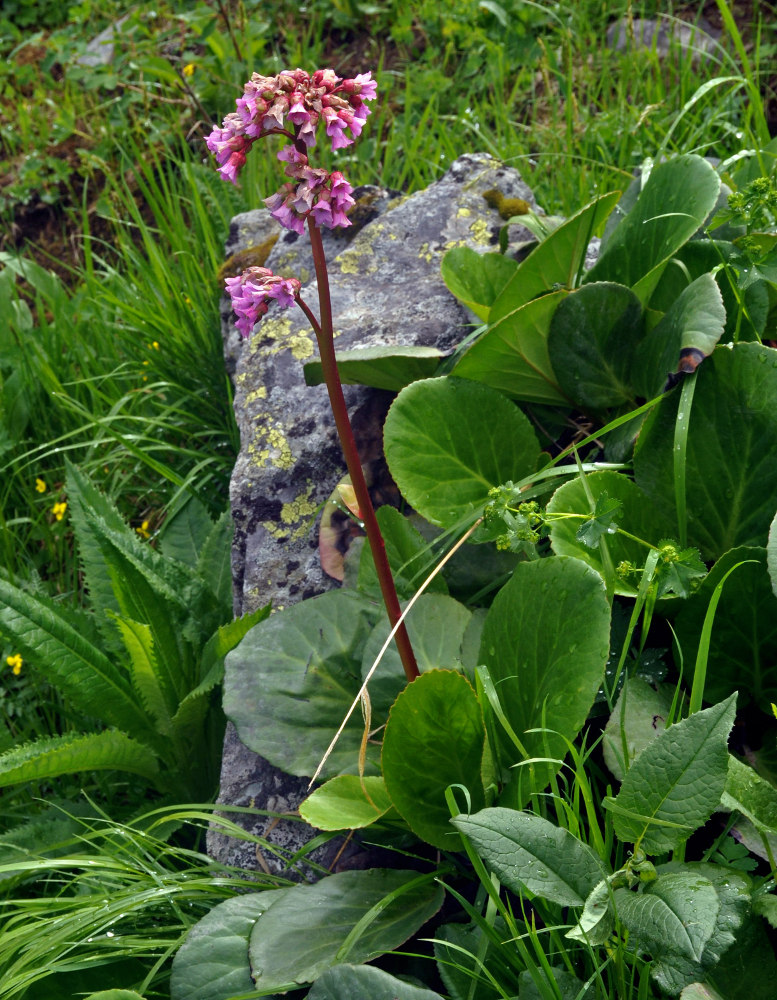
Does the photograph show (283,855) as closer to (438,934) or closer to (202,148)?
(438,934)

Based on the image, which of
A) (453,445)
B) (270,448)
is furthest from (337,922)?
(270,448)

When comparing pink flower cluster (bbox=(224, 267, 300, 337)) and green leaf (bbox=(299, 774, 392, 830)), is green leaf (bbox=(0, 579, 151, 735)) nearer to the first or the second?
green leaf (bbox=(299, 774, 392, 830))

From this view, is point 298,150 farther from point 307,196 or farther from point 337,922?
point 337,922

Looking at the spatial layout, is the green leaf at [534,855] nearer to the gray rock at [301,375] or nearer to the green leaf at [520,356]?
the gray rock at [301,375]

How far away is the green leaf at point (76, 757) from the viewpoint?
5.17ft

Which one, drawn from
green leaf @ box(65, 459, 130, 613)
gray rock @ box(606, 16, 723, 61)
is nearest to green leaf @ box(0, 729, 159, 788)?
green leaf @ box(65, 459, 130, 613)

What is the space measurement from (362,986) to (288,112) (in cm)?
102

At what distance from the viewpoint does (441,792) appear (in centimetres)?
130

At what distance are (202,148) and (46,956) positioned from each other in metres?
3.19

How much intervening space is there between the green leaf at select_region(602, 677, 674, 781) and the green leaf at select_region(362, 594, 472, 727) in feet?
0.88

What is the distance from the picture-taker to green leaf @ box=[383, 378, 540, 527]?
5.08 feet

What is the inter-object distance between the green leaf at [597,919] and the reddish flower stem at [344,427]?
43 cm

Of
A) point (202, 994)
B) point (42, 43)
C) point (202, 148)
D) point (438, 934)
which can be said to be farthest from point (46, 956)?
point (42, 43)

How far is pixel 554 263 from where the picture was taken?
1.63 m
